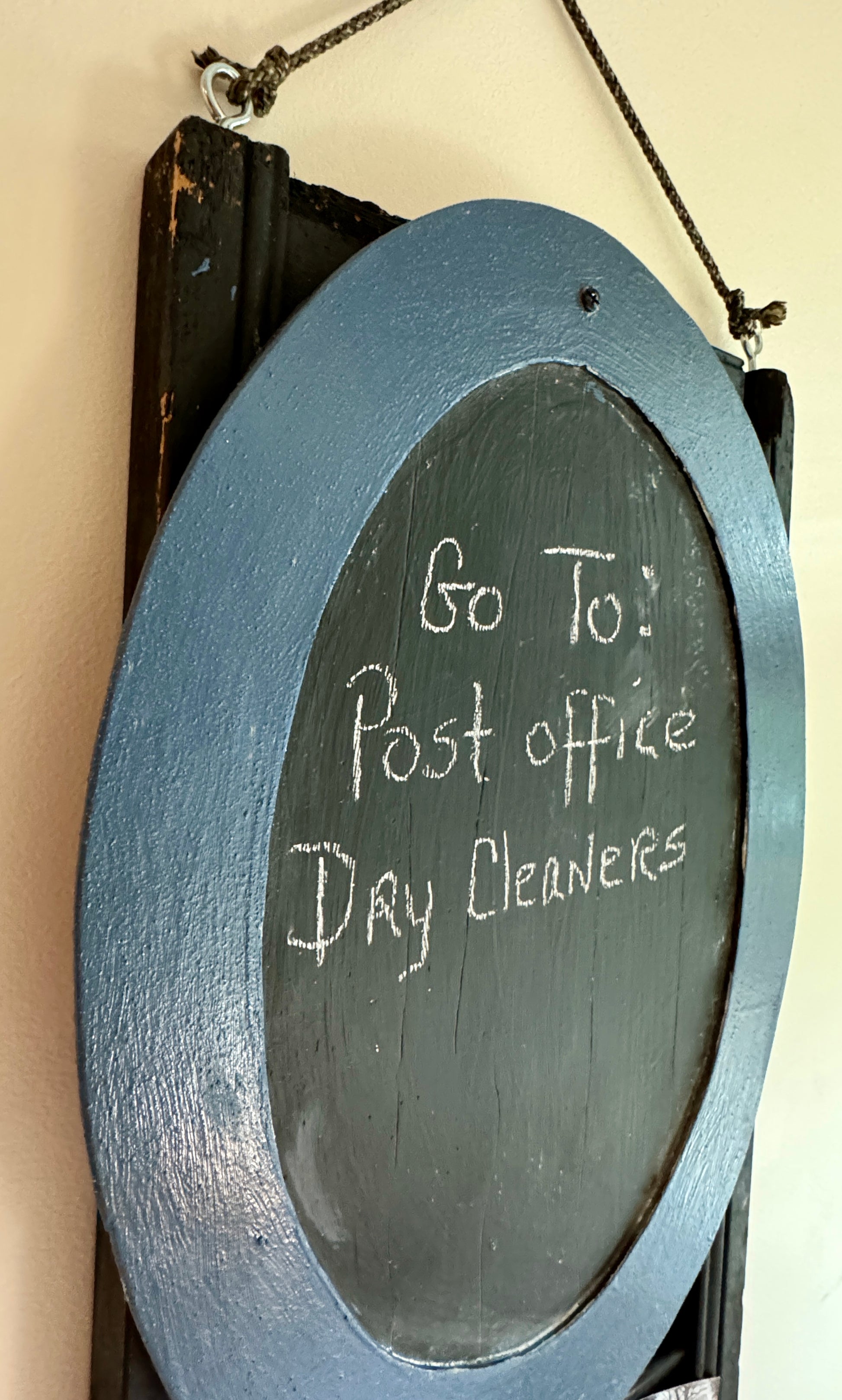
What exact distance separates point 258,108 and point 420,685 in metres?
0.36

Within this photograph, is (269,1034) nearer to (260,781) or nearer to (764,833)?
(260,781)

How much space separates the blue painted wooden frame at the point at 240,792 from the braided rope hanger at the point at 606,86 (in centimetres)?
12

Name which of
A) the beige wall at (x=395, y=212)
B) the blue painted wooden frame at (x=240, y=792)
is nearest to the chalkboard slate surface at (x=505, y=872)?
the blue painted wooden frame at (x=240, y=792)

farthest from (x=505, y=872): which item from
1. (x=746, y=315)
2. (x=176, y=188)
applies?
(x=746, y=315)

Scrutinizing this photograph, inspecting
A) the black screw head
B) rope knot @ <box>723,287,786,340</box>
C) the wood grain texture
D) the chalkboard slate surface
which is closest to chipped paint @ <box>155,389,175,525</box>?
the wood grain texture

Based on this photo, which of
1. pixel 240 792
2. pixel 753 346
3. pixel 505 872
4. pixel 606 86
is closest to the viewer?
pixel 240 792

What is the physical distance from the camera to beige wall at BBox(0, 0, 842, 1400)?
54cm

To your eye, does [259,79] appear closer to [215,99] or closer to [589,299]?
[215,99]

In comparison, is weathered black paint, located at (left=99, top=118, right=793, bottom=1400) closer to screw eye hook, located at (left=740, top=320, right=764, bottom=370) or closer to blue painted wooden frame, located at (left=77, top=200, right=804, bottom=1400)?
blue painted wooden frame, located at (left=77, top=200, right=804, bottom=1400)

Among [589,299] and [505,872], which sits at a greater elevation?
[589,299]

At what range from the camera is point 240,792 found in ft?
1.70

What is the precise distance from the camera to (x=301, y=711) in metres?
0.56

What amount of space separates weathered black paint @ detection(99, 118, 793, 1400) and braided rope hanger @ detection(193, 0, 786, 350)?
5 centimetres

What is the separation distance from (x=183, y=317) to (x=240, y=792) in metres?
0.27
